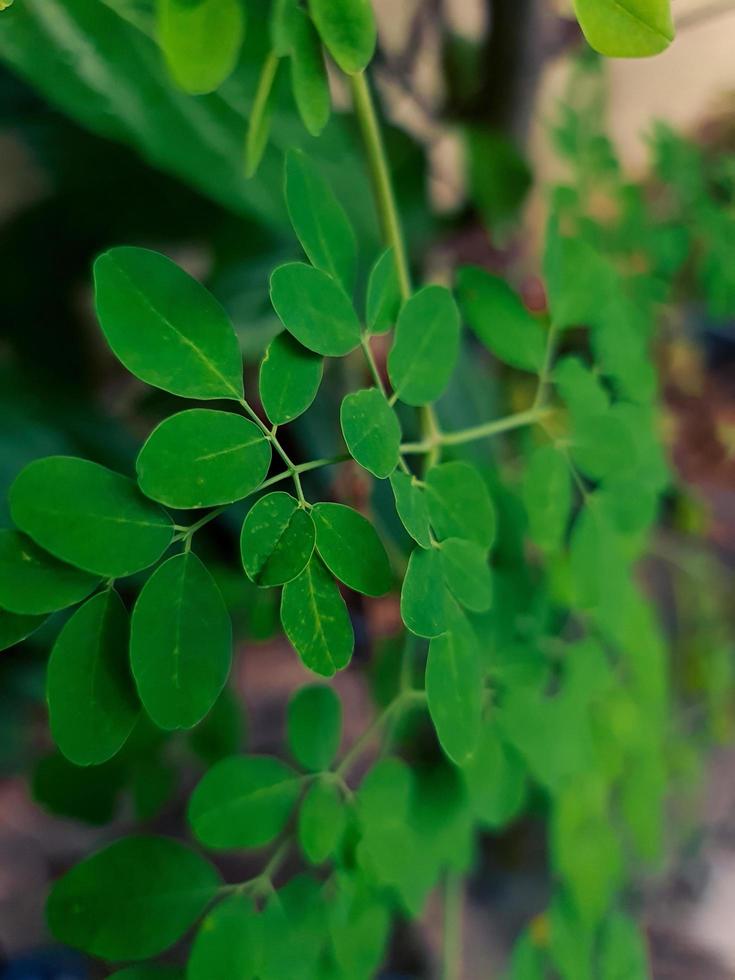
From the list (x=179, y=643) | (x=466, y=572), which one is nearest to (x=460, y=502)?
(x=466, y=572)

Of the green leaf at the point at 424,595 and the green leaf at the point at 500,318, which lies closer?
the green leaf at the point at 424,595

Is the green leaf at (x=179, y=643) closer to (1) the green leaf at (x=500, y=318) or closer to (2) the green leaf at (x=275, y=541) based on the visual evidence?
(2) the green leaf at (x=275, y=541)

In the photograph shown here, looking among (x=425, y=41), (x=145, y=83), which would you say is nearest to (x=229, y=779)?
(x=145, y=83)

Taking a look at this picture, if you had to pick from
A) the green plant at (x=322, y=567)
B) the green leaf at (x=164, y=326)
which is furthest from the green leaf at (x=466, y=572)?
the green leaf at (x=164, y=326)

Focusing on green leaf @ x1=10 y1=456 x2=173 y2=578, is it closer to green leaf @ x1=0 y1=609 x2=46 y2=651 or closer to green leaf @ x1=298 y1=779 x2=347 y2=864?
green leaf @ x1=0 y1=609 x2=46 y2=651

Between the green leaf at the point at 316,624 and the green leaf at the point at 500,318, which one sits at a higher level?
the green leaf at the point at 500,318

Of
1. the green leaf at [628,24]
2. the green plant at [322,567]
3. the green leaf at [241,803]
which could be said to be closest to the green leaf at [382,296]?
the green plant at [322,567]

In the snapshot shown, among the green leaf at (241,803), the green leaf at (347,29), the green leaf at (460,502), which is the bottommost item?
the green leaf at (241,803)
